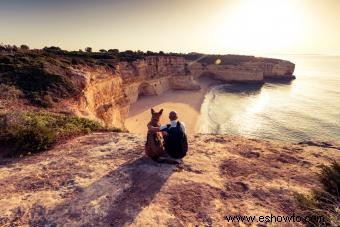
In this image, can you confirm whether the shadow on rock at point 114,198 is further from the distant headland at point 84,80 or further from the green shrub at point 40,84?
the green shrub at point 40,84

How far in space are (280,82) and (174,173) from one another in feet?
284

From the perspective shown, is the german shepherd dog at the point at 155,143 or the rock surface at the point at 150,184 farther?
the german shepherd dog at the point at 155,143

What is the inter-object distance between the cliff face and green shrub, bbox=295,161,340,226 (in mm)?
15255

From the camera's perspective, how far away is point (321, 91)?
70.6m

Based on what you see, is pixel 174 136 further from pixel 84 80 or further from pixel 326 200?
pixel 84 80

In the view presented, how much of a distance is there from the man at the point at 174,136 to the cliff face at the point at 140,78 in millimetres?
A: 10632

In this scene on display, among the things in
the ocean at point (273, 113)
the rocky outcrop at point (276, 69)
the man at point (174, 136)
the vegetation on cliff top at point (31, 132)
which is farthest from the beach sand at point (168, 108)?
the rocky outcrop at point (276, 69)

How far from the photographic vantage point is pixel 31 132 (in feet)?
39.5

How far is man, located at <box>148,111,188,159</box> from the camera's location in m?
9.78

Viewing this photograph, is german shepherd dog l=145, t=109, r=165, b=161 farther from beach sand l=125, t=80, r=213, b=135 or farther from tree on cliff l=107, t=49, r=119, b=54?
tree on cliff l=107, t=49, r=119, b=54

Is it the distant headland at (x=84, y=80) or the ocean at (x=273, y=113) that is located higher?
the distant headland at (x=84, y=80)

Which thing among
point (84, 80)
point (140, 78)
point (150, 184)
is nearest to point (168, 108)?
point (140, 78)

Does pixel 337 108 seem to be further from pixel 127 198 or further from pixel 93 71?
pixel 127 198

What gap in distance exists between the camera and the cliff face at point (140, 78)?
88.5 ft
